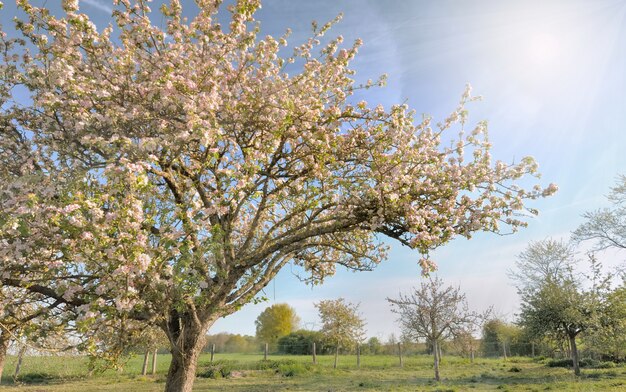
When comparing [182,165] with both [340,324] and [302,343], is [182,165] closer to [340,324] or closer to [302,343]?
[340,324]

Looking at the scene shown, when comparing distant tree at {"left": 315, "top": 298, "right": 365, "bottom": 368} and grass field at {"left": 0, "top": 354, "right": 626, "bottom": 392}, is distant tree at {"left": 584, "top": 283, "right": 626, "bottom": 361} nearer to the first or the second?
grass field at {"left": 0, "top": 354, "right": 626, "bottom": 392}

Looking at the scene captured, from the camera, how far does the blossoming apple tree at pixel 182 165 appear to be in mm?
7004

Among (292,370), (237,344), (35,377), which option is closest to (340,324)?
(292,370)

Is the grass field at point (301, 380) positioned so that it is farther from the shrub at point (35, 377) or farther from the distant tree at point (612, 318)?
the distant tree at point (612, 318)

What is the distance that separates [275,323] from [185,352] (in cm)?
5380

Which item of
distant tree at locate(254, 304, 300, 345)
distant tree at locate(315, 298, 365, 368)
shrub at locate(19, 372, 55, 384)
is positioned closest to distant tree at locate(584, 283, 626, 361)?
distant tree at locate(315, 298, 365, 368)

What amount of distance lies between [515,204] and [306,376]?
21.8 m

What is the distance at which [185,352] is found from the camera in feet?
33.4

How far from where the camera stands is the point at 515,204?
10.1 m

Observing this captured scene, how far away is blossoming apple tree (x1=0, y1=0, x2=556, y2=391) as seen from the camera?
7.00m

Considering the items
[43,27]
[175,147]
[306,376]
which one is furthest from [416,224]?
[306,376]

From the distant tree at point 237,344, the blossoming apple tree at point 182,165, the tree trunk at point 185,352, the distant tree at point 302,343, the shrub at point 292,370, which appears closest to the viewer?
the blossoming apple tree at point 182,165

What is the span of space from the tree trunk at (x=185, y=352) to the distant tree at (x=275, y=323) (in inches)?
2035

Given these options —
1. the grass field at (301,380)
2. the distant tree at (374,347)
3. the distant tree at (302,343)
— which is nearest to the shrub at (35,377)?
the grass field at (301,380)
